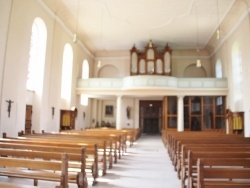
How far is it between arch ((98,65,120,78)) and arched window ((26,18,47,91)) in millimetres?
9338

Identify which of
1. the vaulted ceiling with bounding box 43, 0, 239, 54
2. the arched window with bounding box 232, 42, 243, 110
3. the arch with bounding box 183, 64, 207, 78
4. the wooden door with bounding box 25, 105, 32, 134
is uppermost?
the vaulted ceiling with bounding box 43, 0, 239, 54

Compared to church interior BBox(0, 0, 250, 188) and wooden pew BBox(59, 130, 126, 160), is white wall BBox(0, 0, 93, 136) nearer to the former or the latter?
church interior BBox(0, 0, 250, 188)

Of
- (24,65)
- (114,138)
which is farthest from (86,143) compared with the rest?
(24,65)

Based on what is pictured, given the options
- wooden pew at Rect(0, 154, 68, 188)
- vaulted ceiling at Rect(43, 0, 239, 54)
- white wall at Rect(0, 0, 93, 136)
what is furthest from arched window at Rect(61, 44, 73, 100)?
wooden pew at Rect(0, 154, 68, 188)

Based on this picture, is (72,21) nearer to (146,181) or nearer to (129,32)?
(129,32)

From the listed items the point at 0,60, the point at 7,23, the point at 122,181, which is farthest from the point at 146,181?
the point at 7,23

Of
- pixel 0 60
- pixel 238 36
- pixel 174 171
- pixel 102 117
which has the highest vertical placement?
pixel 238 36

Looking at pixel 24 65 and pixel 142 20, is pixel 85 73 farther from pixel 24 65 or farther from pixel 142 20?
pixel 24 65

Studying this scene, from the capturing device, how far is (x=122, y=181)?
5027 mm

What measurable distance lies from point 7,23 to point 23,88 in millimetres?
2609

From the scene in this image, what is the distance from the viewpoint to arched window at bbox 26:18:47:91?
1114cm

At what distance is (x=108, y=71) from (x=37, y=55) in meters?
9.68

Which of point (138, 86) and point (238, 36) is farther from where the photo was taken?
point (138, 86)

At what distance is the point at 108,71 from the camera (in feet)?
67.5
